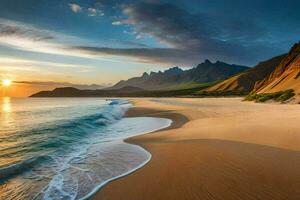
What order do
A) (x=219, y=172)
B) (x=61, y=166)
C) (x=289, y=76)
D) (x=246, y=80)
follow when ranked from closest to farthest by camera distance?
(x=219, y=172) → (x=61, y=166) → (x=289, y=76) → (x=246, y=80)

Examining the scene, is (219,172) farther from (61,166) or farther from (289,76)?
(289,76)

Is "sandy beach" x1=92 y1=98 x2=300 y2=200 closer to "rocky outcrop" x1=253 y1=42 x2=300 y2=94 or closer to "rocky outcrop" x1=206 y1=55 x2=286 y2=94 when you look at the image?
"rocky outcrop" x1=253 y1=42 x2=300 y2=94

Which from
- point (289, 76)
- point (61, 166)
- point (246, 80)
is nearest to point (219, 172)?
point (61, 166)

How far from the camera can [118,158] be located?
1027 cm

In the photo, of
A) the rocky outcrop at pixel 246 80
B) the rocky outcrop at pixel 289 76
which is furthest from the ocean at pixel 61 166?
the rocky outcrop at pixel 246 80

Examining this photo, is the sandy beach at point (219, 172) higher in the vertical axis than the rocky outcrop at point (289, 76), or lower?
lower

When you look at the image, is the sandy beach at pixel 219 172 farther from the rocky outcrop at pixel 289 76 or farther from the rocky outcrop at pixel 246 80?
the rocky outcrop at pixel 246 80

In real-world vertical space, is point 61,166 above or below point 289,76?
below

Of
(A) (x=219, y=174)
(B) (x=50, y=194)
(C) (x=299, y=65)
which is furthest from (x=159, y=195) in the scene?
(C) (x=299, y=65)

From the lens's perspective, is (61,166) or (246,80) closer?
(61,166)

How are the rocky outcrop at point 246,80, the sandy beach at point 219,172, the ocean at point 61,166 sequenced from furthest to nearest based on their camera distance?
the rocky outcrop at point 246,80
the ocean at point 61,166
the sandy beach at point 219,172

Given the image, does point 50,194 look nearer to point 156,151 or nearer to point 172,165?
point 172,165

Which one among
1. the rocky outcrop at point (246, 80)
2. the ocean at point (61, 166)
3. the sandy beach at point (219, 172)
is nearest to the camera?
the sandy beach at point (219, 172)

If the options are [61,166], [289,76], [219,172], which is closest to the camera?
[219,172]
